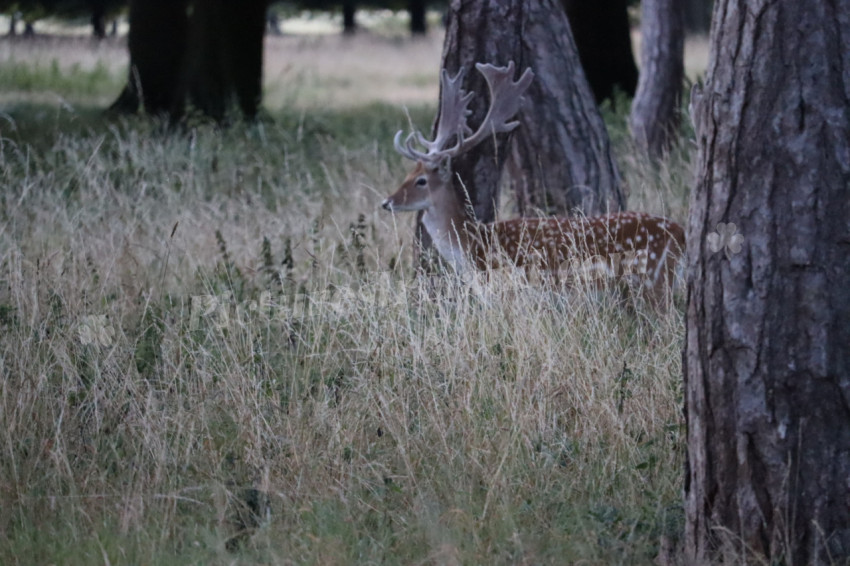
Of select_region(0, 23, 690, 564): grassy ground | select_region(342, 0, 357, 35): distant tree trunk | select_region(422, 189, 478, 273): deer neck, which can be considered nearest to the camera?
select_region(0, 23, 690, 564): grassy ground

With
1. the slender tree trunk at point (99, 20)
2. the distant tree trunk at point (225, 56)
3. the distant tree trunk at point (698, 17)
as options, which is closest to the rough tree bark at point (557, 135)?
the distant tree trunk at point (225, 56)

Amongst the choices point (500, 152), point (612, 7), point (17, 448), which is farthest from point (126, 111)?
point (17, 448)

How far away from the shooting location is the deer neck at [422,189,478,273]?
21.8ft

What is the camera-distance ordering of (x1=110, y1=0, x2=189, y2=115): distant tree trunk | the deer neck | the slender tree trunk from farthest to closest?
1. the slender tree trunk
2. (x1=110, y1=0, x2=189, y2=115): distant tree trunk
3. the deer neck

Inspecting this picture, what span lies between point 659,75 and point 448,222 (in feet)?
16.9

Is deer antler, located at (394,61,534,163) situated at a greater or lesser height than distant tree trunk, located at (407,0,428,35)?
greater

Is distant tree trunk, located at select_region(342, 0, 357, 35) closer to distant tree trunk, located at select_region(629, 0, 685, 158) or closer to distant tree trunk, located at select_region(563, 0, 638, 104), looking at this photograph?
distant tree trunk, located at select_region(563, 0, 638, 104)

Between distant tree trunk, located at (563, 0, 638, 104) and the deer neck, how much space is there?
29.3ft

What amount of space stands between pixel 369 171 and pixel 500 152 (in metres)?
3.08

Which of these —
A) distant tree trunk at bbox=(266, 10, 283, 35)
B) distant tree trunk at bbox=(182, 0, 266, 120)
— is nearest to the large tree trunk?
distant tree trunk at bbox=(182, 0, 266, 120)

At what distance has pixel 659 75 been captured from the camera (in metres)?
11.1

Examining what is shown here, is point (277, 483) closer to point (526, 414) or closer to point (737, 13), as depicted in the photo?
point (526, 414)

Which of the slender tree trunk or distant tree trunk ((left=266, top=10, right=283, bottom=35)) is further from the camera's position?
distant tree trunk ((left=266, top=10, right=283, bottom=35))

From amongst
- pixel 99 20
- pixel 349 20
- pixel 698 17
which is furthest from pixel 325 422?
pixel 349 20
